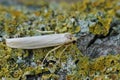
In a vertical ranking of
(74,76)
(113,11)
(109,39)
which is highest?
(113,11)

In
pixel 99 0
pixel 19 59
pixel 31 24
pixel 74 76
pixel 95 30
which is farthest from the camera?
pixel 99 0

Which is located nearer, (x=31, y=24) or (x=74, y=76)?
(x=74, y=76)

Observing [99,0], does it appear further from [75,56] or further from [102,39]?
[75,56]

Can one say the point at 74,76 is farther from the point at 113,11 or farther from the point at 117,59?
the point at 113,11

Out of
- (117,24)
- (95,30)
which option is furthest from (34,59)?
(117,24)

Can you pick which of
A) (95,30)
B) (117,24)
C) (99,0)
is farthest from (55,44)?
(99,0)

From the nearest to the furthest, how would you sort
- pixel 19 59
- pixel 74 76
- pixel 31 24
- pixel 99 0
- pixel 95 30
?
pixel 74 76, pixel 19 59, pixel 95 30, pixel 31 24, pixel 99 0

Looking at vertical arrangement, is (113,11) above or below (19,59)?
above
